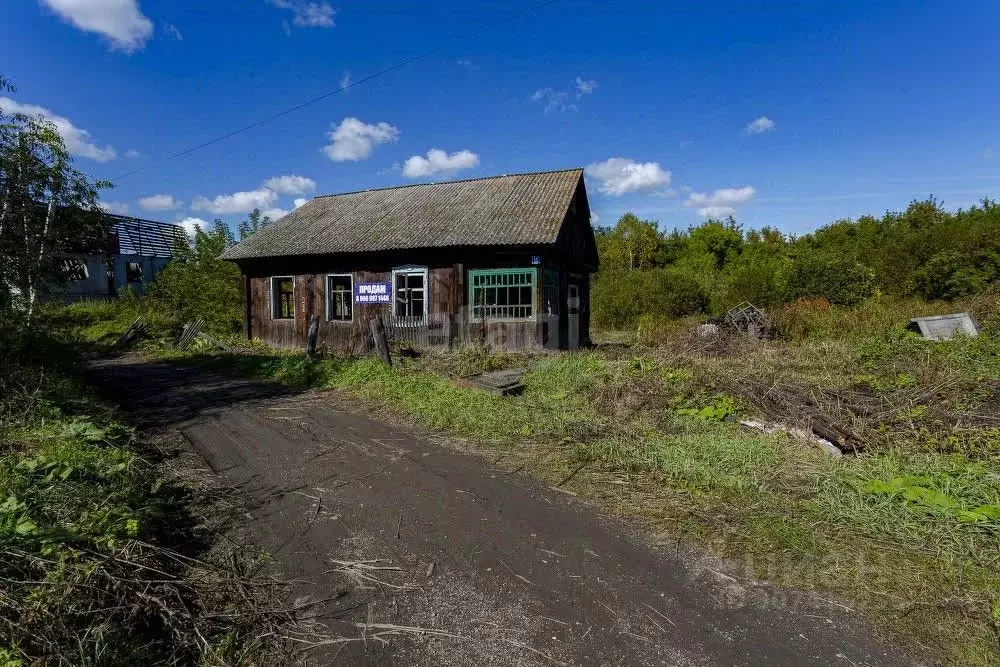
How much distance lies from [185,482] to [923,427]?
24.6ft

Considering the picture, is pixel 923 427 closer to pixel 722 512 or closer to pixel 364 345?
pixel 722 512

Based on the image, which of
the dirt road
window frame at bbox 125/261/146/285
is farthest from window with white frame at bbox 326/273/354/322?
window frame at bbox 125/261/146/285

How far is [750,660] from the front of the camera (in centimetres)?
258

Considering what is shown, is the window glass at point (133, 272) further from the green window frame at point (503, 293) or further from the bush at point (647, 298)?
the bush at point (647, 298)

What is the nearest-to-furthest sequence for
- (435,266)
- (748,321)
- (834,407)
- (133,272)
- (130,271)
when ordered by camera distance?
(834,407) < (435,266) < (748,321) < (130,271) < (133,272)

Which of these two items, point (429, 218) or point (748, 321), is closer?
point (748, 321)

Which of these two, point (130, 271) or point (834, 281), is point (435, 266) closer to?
point (834, 281)

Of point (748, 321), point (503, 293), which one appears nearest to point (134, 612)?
point (503, 293)

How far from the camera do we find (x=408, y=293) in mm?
14812

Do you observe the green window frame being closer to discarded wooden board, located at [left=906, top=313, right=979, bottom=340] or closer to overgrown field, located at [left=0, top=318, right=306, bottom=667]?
discarded wooden board, located at [left=906, top=313, right=979, bottom=340]

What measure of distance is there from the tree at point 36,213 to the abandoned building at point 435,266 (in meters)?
6.02

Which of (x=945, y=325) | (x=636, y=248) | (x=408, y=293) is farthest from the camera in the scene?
(x=636, y=248)

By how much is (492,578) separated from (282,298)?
1632 centimetres

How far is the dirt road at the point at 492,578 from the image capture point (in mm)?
2668
